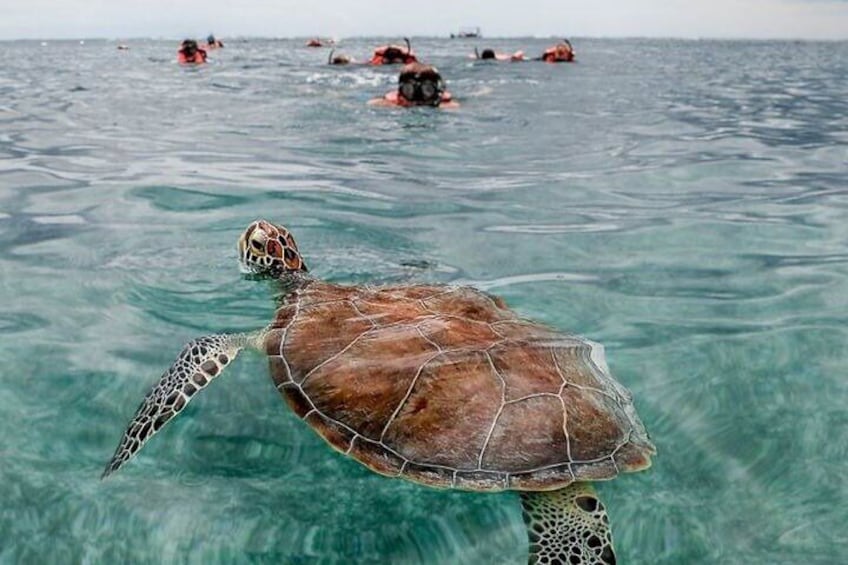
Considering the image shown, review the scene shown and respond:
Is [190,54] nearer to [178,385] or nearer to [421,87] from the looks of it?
[421,87]

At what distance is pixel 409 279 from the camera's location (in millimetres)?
6074

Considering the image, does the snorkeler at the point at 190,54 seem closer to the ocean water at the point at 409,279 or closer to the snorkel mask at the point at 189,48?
the snorkel mask at the point at 189,48

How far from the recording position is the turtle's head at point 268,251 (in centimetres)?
576

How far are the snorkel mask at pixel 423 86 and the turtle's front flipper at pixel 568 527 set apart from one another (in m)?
15.8

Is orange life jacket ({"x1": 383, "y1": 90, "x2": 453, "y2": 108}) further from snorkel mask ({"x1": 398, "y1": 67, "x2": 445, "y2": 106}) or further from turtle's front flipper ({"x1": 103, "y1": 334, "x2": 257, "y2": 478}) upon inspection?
turtle's front flipper ({"x1": 103, "y1": 334, "x2": 257, "y2": 478})

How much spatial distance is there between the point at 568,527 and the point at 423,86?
1599cm

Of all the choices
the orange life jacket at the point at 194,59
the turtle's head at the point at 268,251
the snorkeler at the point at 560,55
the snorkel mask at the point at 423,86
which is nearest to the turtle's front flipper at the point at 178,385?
the turtle's head at the point at 268,251

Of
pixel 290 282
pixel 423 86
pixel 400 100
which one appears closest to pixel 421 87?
pixel 423 86

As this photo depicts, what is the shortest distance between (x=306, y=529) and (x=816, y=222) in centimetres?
707

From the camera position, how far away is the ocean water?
342 centimetres

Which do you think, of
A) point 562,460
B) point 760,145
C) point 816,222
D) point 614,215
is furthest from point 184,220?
point 760,145

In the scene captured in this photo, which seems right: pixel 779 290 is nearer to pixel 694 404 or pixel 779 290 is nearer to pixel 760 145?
pixel 694 404

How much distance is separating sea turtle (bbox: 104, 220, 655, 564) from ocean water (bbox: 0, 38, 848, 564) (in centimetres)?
33

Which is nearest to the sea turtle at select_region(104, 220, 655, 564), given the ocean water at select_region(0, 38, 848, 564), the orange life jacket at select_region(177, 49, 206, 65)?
the ocean water at select_region(0, 38, 848, 564)
